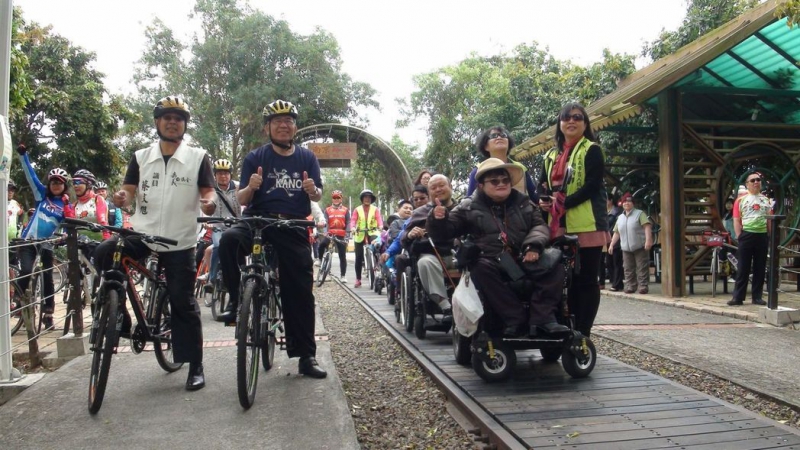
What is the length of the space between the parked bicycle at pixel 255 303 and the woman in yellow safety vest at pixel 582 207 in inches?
77.0

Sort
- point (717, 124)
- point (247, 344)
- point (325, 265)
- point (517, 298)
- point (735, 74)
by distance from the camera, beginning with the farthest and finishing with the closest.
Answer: point (325, 265), point (735, 74), point (717, 124), point (517, 298), point (247, 344)

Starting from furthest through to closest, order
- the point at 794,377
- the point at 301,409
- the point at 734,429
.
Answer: the point at 794,377 < the point at 301,409 < the point at 734,429

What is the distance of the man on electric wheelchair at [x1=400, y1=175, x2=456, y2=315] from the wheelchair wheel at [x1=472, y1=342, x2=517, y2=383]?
4.69 ft

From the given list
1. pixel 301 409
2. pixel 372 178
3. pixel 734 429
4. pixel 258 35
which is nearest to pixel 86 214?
pixel 301 409

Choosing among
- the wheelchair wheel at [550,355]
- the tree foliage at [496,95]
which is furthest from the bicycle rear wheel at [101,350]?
the tree foliage at [496,95]

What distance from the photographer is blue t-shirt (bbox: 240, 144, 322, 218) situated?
455cm

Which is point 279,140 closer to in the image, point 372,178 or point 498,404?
point 498,404

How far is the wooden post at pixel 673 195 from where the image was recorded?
980 centimetres

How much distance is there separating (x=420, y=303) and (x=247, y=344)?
2.62m

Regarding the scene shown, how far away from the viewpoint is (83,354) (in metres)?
5.44

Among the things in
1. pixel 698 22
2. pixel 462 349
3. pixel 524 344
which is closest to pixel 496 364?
pixel 524 344

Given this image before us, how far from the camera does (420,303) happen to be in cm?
619

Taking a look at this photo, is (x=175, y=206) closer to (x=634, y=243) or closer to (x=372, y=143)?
(x=634, y=243)

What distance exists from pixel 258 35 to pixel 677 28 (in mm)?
14813
